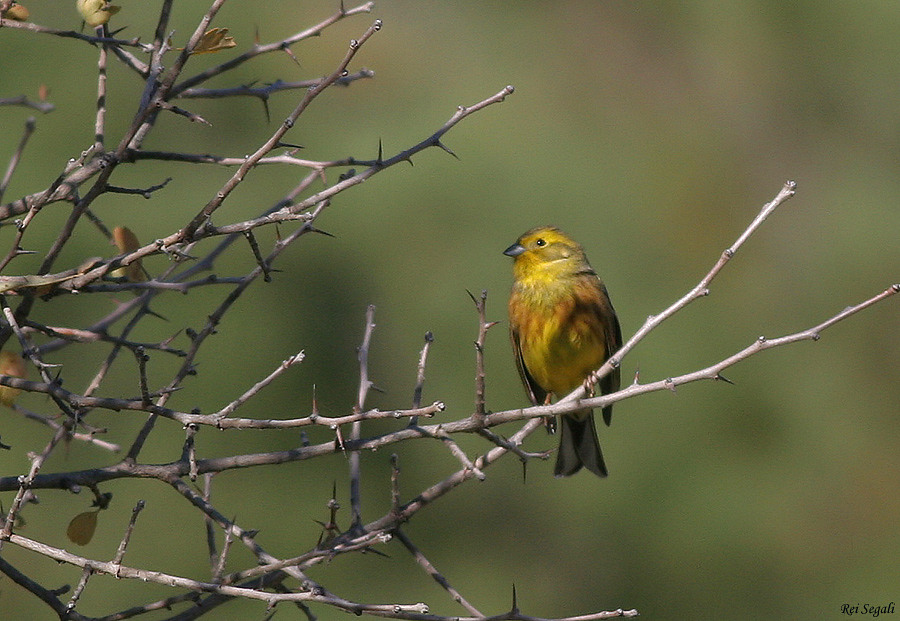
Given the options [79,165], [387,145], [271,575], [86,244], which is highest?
[387,145]

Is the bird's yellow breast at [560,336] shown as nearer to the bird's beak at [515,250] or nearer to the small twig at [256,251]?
the bird's beak at [515,250]

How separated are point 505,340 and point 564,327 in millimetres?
2955

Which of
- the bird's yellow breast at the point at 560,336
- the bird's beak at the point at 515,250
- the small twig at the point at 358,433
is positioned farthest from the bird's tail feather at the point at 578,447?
the small twig at the point at 358,433

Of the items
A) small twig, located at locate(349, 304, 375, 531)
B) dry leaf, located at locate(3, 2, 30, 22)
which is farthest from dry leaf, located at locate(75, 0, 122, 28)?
small twig, located at locate(349, 304, 375, 531)

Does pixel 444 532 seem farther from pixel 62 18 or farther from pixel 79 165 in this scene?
pixel 79 165

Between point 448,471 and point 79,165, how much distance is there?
627cm

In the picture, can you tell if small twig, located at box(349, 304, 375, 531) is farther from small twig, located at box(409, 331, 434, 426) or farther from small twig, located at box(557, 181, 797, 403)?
small twig, located at box(557, 181, 797, 403)

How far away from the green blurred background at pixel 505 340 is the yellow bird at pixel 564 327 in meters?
1.53

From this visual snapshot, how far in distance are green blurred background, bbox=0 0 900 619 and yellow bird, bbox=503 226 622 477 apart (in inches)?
60.0

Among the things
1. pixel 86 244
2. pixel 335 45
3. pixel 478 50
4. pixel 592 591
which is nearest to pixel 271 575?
pixel 86 244

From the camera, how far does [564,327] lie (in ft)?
17.6

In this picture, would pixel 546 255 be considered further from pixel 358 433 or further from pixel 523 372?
pixel 358 433

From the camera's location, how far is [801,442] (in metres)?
10.2

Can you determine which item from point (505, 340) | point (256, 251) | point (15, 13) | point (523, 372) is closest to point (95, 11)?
point (15, 13)
